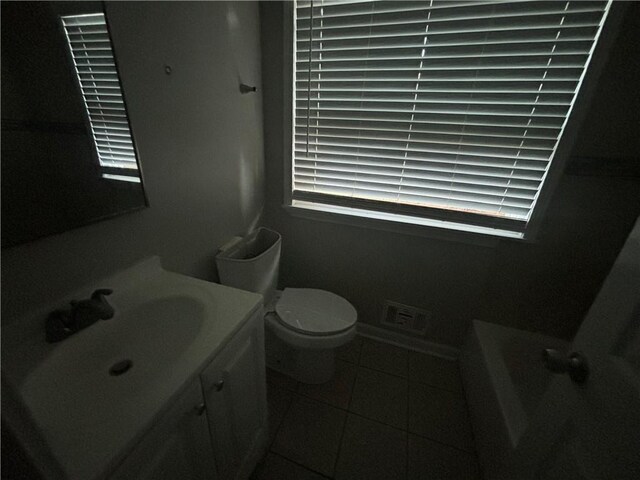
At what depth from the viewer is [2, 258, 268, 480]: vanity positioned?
0.49 m

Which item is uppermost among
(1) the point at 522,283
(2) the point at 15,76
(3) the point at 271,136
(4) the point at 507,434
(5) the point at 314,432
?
(2) the point at 15,76

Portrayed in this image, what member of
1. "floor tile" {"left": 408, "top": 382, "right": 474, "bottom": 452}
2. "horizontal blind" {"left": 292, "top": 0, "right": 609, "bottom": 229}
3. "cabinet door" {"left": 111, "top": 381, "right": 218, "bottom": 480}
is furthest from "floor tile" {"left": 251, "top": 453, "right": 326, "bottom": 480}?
"horizontal blind" {"left": 292, "top": 0, "right": 609, "bottom": 229}

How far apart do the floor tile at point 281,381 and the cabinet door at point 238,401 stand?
371 mm

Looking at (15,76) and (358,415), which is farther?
(358,415)

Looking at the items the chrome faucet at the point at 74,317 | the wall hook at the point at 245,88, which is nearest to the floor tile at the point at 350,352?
the chrome faucet at the point at 74,317

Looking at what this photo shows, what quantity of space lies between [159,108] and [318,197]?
3.09 feet

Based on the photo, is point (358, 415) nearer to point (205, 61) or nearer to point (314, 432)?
point (314, 432)

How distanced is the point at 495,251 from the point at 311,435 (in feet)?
4.29

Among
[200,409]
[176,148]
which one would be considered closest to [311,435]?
[200,409]

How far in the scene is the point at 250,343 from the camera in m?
0.91

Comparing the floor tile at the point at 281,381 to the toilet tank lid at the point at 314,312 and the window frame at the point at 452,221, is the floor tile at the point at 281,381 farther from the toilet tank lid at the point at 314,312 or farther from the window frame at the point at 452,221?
the window frame at the point at 452,221

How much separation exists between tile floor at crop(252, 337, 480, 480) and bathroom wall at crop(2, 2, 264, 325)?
84 cm

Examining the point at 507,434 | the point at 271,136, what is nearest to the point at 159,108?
the point at 271,136

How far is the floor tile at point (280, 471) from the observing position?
111cm
